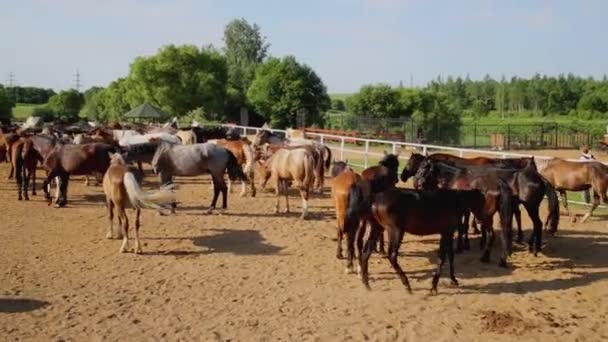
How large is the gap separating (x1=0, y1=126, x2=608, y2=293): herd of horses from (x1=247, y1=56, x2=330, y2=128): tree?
1036 inches

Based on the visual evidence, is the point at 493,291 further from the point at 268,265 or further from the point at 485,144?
the point at 485,144

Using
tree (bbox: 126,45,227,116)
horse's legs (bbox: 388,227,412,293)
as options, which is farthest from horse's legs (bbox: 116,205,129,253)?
tree (bbox: 126,45,227,116)

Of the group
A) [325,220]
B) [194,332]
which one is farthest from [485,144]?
[194,332]

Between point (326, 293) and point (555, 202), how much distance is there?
482cm

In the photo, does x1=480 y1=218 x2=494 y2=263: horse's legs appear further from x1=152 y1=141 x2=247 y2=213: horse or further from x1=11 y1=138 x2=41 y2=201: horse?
x1=11 y1=138 x2=41 y2=201: horse

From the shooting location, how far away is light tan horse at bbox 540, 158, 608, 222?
11102mm

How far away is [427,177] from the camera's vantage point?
9.44 metres

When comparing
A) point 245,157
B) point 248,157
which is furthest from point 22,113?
point 248,157

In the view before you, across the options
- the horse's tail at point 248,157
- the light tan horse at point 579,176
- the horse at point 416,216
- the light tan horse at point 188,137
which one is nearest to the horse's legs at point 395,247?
→ the horse at point 416,216

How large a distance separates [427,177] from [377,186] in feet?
5.42

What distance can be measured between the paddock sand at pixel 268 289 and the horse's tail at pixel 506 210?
52cm

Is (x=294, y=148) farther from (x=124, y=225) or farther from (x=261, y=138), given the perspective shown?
(x=261, y=138)

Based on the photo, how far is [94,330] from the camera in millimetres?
Result: 5918

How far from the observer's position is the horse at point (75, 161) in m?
12.6
